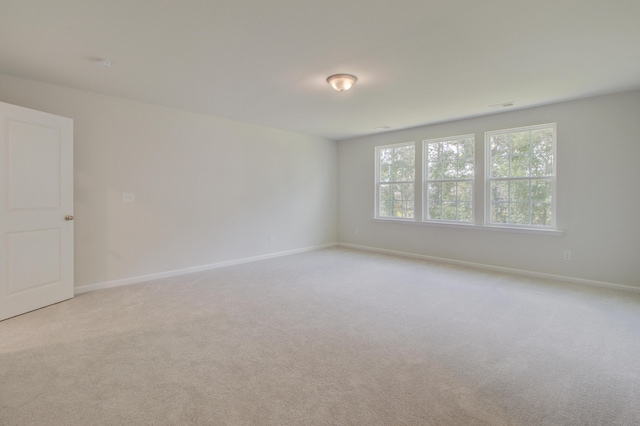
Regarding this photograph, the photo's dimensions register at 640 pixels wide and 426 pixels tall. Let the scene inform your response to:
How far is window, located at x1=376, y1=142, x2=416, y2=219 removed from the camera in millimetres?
5840

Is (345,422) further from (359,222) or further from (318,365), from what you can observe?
(359,222)

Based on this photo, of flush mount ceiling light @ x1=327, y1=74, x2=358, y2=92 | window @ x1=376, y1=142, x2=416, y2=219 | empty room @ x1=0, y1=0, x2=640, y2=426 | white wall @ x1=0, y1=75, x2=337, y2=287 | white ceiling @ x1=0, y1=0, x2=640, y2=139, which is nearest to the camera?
empty room @ x1=0, y1=0, x2=640, y2=426

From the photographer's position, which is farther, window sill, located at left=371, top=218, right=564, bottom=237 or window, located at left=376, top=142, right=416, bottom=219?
window, located at left=376, top=142, right=416, bottom=219

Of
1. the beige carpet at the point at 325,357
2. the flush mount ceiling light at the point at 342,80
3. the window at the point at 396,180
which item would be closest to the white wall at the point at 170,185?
the beige carpet at the point at 325,357

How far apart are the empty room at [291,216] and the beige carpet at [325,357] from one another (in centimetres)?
2

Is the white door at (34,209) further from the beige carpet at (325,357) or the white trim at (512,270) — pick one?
the white trim at (512,270)

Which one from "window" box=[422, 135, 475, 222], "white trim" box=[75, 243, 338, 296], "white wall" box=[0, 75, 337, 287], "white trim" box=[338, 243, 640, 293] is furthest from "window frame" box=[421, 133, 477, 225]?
"white trim" box=[75, 243, 338, 296]

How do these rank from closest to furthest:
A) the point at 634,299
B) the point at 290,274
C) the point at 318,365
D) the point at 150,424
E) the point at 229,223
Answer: the point at 150,424 < the point at 318,365 < the point at 634,299 < the point at 290,274 < the point at 229,223

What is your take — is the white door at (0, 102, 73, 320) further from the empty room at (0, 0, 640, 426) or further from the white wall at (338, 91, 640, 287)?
the white wall at (338, 91, 640, 287)

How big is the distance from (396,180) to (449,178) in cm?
104

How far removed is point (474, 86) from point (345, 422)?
11.7ft

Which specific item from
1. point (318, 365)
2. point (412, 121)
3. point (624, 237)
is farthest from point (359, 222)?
point (318, 365)

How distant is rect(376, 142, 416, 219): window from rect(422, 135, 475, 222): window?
30 centimetres

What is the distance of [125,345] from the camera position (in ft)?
7.77
